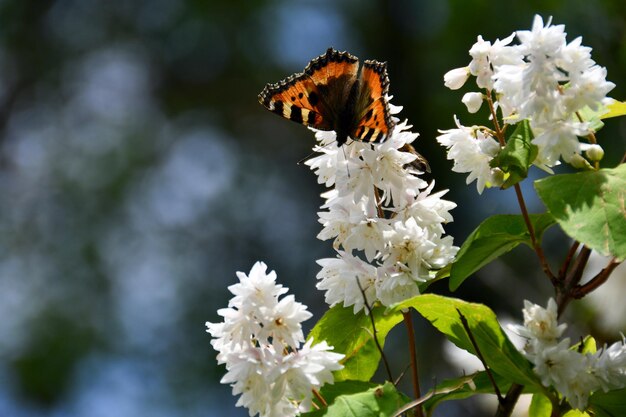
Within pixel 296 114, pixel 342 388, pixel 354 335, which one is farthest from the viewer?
pixel 296 114

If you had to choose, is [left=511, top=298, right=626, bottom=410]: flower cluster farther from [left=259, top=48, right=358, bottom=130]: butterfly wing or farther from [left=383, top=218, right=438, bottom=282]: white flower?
[left=259, top=48, right=358, bottom=130]: butterfly wing

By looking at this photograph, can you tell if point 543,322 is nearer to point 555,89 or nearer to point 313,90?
point 555,89

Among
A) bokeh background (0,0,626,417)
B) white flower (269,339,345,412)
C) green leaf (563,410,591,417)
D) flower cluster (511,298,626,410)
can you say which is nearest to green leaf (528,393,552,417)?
green leaf (563,410,591,417)

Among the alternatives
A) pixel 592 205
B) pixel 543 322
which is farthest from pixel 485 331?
pixel 592 205

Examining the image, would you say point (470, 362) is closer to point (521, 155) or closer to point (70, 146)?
point (521, 155)

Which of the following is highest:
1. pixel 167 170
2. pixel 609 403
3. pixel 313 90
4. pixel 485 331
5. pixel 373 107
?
pixel 167 170

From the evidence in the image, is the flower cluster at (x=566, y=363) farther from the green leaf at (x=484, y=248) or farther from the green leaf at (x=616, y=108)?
the green leaf at (x=616, y=108)
